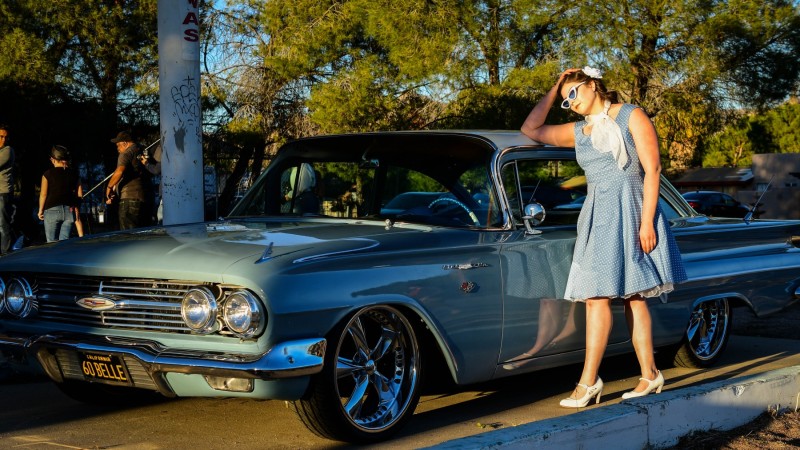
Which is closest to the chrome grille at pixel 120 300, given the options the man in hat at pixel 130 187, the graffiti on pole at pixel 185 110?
the graffiti on pole at pixel 185 110

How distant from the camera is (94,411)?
5523 mm

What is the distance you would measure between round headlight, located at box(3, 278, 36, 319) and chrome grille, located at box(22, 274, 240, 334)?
38 mm

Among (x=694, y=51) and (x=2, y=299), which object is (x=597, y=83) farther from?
(x=694, y=51)

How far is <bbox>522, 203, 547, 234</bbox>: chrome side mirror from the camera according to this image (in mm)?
5438

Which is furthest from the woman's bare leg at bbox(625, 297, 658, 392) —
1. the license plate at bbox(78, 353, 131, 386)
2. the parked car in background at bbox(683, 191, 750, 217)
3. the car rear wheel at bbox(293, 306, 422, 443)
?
the parked car in background at bbox(683, 191, 750, 217)

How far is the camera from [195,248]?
4781 mm

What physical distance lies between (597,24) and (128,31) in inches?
506

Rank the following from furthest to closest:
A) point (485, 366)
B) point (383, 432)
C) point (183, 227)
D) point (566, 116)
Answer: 1. point (566, 116)
2. point (183, 227)
3. point (485, 366)
4. point (383, 432)

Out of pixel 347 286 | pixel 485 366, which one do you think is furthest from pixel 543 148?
pixel 347 286

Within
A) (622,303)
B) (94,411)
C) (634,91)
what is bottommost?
(94,411)

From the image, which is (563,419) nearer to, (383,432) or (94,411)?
(383,432)

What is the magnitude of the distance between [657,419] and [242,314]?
1.95 m

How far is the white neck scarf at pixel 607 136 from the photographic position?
551 cm

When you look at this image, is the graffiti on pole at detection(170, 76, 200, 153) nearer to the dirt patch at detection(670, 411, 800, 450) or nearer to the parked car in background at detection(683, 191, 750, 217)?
the dirt patch at detection(670, 411, 800, 450)
